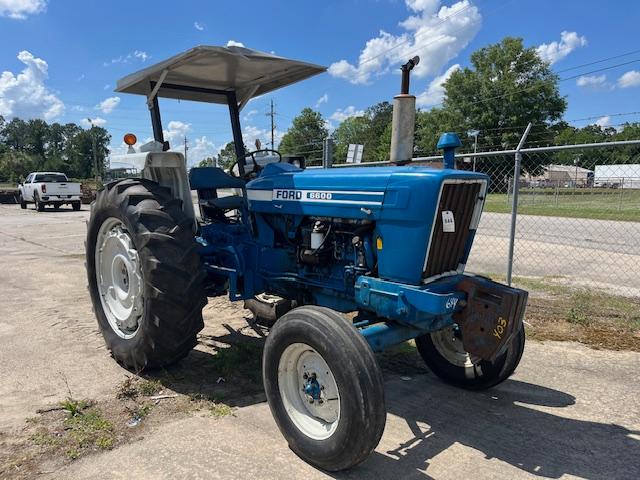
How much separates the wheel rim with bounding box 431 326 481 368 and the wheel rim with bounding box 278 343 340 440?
1.31 meters

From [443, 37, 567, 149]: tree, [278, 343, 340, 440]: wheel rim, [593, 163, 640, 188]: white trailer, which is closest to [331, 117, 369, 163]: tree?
[443, 37, 567, 149]: tree

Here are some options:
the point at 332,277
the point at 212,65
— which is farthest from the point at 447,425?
the point at 212,65

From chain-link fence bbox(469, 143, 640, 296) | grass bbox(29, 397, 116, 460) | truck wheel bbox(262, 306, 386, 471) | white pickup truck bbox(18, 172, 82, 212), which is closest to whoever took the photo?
truck wheel bbox(262, 306, 386, 471)

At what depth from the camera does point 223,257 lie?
432 centimetres

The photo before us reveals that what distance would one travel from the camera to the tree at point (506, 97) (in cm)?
4278

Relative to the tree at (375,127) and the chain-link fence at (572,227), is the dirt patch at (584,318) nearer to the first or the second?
the chain-link fence at (572,227)

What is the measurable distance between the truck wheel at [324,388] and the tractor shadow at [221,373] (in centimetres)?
65

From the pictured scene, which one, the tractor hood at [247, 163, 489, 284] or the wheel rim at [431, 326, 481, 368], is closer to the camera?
the tractor hood at [247, 163, 489, 284]

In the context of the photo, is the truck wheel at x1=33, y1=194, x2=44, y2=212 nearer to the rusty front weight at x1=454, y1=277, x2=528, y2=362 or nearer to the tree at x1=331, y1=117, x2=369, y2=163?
the rusty front weight at x1=454, y1=277, x2=528, y2=362

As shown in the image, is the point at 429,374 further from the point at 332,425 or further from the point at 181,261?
the point at 181,261

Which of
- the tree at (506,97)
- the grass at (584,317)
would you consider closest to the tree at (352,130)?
the tree at (506,97)

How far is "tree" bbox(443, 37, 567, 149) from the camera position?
4278 centimetres

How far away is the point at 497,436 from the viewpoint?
10.2 ft

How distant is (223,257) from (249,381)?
1.10 metres
